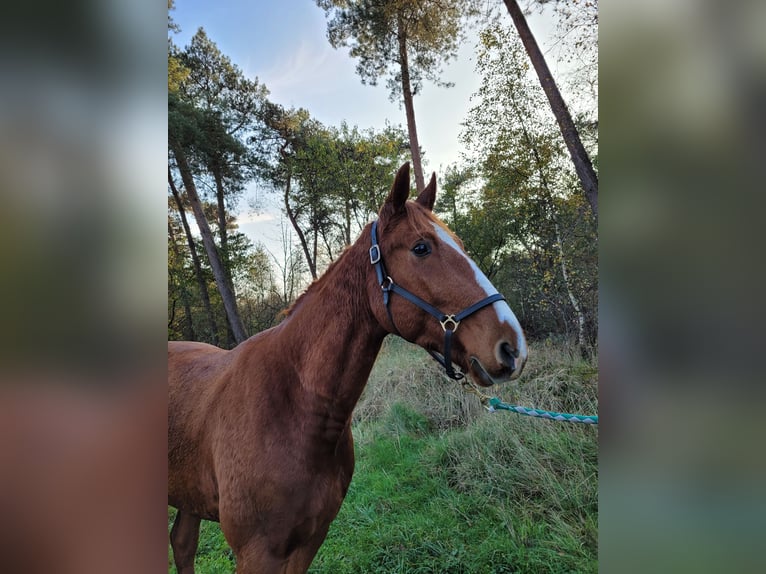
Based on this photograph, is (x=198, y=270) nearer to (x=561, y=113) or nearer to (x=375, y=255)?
(x=375, y=255)

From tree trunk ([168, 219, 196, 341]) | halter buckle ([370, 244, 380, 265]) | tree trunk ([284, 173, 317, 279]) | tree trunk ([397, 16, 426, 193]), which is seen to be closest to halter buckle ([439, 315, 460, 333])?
halter buckle ([370, 244, 380, 265])

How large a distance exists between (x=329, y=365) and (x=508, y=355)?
75cm

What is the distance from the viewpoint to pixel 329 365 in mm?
1594

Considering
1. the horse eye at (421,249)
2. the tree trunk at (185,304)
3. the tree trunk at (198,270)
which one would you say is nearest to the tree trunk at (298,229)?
the tree trunk at (198,270)

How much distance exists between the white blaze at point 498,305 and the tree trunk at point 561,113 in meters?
3.43

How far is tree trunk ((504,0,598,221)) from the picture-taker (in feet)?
13.9

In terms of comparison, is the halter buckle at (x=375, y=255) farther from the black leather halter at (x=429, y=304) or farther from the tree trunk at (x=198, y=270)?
the tree trunk at (x=198, y=270)

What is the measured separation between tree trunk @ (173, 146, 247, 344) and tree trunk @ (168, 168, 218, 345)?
0.59 feet

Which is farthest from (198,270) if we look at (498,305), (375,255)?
(498,305)
